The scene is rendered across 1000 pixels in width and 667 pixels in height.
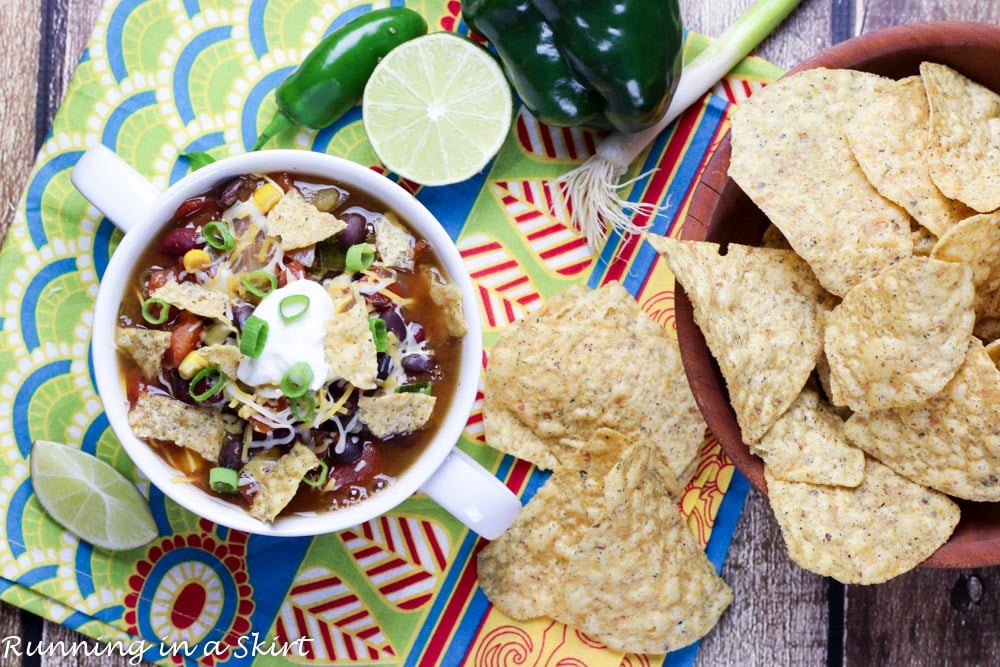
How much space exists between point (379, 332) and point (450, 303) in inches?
7.4

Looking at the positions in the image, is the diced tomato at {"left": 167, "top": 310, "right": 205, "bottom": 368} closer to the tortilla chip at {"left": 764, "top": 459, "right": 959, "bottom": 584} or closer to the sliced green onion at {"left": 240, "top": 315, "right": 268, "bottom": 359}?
Result: the sliced green onion at {"left": 240, "top": 315, "right": 268, "bottom": 359}

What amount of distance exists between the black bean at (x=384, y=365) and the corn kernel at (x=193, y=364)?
36 cm

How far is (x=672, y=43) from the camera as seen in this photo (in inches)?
92.6

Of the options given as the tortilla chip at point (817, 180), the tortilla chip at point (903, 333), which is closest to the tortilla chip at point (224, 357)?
the tortilla chip at point (817, 180)

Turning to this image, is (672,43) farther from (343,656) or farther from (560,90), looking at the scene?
(343,656)

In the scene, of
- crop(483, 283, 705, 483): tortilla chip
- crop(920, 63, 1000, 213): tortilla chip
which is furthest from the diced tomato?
crop(920, 63, 1000, 213): tortilla chip

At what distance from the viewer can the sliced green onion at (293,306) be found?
197 centimetres

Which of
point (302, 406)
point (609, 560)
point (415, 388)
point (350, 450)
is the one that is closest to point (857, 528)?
point (609, 560)

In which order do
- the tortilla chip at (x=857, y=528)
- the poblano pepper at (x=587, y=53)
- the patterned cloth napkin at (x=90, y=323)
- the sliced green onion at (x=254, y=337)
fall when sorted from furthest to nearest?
the patterned cloth napkin at (x=90, y=323)
the poblano pepper at (x=587, y=53)
the tortilla chip at (x=857, y=528)
the sliced green onion at (x=254, y=337)

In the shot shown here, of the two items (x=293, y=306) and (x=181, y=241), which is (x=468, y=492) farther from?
(x=181, y=241)

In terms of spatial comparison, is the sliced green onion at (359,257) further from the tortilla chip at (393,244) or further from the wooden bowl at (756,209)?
the wooden bowl at (756,209)

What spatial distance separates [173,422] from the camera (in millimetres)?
2025

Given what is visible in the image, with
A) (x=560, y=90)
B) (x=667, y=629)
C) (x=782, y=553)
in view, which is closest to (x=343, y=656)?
(x=667, y=629)

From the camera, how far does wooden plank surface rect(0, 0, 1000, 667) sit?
2.49 metres
